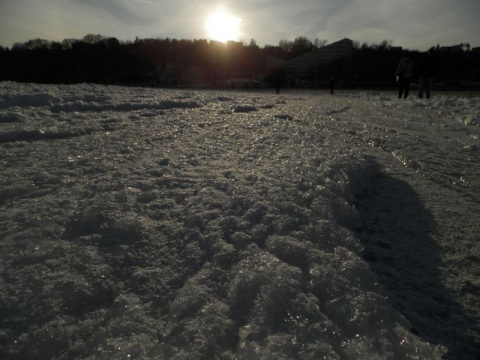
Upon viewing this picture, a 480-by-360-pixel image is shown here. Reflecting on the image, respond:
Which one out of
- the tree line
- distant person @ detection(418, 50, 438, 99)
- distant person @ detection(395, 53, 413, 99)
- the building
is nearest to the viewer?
distant person @ detection(418, 50, 438, 99)

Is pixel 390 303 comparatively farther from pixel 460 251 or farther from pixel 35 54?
pixel 35 54

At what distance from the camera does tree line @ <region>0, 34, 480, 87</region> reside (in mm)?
67188

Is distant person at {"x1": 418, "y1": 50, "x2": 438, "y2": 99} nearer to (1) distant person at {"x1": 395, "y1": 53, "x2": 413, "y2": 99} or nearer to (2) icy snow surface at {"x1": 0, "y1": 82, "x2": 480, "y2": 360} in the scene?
(1) distant person at {"x1": 395, "y1": 53, "x2": 413, "y2": 99}

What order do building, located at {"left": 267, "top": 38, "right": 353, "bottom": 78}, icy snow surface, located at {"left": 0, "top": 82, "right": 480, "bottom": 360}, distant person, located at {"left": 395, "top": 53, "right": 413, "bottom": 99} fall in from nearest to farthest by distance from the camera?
icy snow surface, located at {"left": 0, "top": 82, "right": 480, "bottom": 360} → distant person, located at {"left": 395, "top": 53, "right": 413, "bottom": 99} → building, located at {"left": 267, "top": 38, "right": 353, "bottom": 78}

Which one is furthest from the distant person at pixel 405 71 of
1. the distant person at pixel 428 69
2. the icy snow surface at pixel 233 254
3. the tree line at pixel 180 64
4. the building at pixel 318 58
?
the building at pixel 318 58

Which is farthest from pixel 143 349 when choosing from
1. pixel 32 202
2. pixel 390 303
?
pixel 32 202

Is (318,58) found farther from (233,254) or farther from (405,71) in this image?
(233,254)

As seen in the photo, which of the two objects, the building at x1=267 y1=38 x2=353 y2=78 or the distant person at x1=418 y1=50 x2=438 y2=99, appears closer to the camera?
the distant person at x1=418 y1=50 x2=438 y2=99

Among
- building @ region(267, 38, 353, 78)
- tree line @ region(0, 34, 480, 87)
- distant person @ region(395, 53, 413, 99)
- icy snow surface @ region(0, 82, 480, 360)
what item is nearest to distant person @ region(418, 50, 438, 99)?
distant person @ region(395, 53, 413, 99)

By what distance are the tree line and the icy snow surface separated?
63.2 meters

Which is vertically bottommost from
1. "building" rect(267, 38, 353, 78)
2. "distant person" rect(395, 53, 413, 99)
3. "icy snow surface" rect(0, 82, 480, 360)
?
"icy snow surface" rect(0, 82, 480, 360)

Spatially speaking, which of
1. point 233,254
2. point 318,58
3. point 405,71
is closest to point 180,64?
point 318,58

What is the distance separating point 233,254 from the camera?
1.75 meters

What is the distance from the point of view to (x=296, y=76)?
8775 cm
